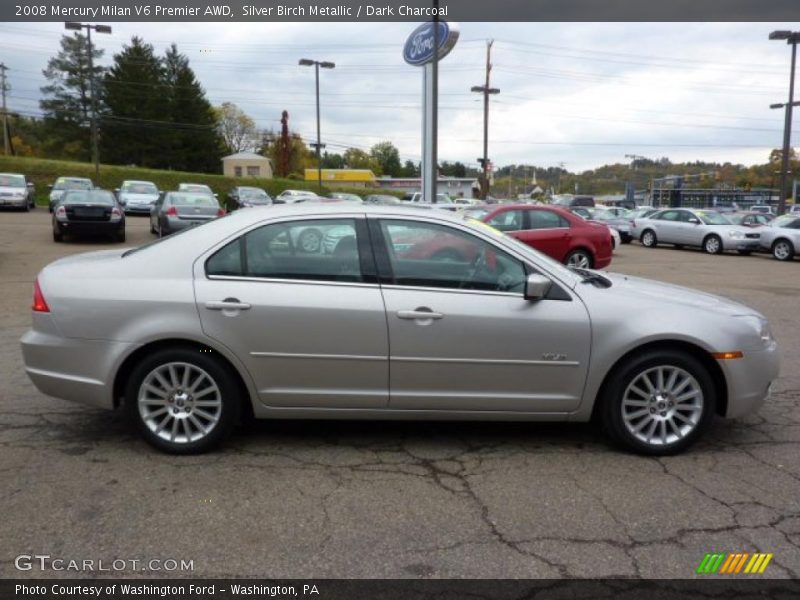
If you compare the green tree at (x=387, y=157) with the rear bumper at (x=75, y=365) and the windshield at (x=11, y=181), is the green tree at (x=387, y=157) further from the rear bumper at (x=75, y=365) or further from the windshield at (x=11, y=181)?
the rear bumper at (x=75, y=365)

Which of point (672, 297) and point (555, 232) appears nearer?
point (672, 297)

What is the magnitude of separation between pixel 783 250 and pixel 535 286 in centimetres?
1894

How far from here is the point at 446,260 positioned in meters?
4.19

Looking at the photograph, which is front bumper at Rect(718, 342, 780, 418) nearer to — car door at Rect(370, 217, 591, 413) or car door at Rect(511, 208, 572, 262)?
car door at Rect(370, 217, 591, 413)

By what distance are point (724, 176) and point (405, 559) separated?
117m

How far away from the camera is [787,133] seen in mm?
29109

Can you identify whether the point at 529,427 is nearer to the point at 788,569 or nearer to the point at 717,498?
the point at 717,498

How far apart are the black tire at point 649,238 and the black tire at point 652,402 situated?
→ 21269mm

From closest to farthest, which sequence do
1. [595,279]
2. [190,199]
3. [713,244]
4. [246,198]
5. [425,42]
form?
[595,279] < [190,199] < [713,244] < [425,42] < [246,198]

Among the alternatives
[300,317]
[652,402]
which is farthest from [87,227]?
[652,402]

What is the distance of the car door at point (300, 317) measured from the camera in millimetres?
3977

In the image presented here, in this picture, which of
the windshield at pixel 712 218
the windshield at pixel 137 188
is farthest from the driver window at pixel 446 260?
the windshield at pixel 137 188

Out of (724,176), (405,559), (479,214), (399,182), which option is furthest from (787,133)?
(724,176)

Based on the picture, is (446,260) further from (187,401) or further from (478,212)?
(478,212)
